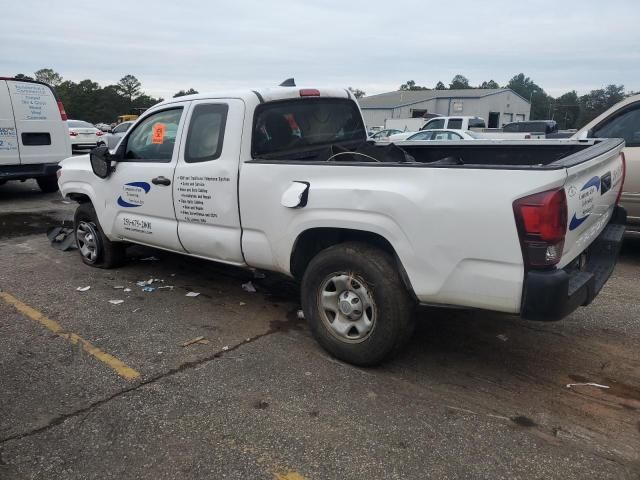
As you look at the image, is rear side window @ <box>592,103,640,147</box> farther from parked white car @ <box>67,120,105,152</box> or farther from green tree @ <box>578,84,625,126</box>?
green tree @ <box>578,84,625,126</box>

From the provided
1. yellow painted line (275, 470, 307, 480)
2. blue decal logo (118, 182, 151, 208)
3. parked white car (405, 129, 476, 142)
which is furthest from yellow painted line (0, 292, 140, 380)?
parked white car (405, 129, 476, 142)

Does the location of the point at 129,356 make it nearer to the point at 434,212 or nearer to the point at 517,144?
the point at 434,212

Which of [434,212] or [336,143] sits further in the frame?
[336,143]

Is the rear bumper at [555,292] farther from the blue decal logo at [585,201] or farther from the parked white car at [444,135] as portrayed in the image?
the parked white car at [444,135]

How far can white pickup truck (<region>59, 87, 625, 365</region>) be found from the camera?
2.82m

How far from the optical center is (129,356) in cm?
378

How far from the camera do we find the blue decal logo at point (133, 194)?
489cm

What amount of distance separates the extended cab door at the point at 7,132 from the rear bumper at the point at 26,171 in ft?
0.40

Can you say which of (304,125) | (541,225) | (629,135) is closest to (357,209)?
(541,225)

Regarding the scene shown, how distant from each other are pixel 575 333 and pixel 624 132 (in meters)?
3.14

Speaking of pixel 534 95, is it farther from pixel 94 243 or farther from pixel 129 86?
pixel 94 243

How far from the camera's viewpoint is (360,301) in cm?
346

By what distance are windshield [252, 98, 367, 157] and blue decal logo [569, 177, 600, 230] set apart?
231 cm

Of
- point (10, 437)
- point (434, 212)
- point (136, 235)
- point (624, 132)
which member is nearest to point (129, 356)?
point (10, 437)
